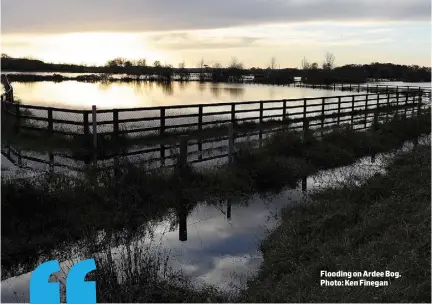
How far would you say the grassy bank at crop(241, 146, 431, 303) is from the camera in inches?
204

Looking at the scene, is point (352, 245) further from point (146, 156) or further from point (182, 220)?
point (146, 156)

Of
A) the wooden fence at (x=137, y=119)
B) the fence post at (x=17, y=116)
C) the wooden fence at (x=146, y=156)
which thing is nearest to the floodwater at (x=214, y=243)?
the wooden fence at (x=146, y=156)

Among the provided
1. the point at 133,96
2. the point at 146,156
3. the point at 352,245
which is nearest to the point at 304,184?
the point at 146,156

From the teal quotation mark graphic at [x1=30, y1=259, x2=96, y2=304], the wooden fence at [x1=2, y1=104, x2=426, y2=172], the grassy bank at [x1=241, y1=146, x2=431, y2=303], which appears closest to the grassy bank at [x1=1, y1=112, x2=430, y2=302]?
the teal quotation mark graphic at [x1=30, y1=259, x2=96, y2=304]

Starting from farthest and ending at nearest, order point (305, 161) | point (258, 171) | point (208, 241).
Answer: point (305, 161), point (258, 171), point (208, 241)

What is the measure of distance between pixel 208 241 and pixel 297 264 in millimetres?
2044

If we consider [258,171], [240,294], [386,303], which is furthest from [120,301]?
[258,171]

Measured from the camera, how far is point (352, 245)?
6.71m

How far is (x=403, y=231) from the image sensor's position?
6.57 meters

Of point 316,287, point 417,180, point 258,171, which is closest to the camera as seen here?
point 316,287

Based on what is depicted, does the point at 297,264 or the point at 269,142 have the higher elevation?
the point at 269,142

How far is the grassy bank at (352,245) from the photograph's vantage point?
17.0 ft

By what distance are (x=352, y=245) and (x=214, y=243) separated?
2.46m

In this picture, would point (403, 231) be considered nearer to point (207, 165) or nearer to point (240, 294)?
point (240, 294)
